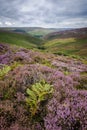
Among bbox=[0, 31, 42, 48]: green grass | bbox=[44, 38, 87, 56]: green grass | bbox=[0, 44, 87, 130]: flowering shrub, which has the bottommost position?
bbox=[44, 38, 87, 56]: green grass

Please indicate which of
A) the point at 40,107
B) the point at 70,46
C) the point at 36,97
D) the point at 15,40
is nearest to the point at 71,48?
the point at 70,46

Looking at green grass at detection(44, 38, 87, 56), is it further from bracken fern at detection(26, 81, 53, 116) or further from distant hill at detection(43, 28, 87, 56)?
bracken fern at detection(26, 81, 53, 116)

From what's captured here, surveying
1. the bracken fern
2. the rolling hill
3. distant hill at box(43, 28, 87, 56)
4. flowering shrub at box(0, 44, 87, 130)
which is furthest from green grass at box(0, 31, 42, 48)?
the bracken fern

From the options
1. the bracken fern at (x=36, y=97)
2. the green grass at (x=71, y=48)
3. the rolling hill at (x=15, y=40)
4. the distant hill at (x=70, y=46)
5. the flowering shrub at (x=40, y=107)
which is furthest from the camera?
the rolling hill at (x=15, y=40)

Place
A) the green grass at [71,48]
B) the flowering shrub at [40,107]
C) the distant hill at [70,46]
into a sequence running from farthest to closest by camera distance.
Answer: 1. the distant hill at [70,46]
2. the green grass at [71,48]
3. the flowering shrub at [40,107]

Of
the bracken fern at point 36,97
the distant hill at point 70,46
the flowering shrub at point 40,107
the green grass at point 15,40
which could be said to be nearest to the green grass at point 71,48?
the distant hill at point 70,46

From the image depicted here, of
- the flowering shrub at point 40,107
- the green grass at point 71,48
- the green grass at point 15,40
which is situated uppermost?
the flowering shrub at point 40,107

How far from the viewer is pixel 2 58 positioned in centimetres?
1238

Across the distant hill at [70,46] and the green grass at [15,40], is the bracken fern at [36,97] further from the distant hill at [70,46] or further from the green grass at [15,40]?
the green grass at [15,40]

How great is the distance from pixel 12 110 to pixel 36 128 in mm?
851

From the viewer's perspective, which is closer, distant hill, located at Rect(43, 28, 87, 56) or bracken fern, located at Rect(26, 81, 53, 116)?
bracken fern, located at Rect(26, 81, 53, 116)

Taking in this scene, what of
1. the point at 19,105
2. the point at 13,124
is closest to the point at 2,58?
the point at 19,105

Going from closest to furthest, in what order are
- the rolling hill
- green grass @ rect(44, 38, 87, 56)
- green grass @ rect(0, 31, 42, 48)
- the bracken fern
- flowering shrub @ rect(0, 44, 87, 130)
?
flowering shrub @ rect(0, 44, 87, 130) < the bracken fern < green grass @ rect(44, 38, 87, 56) < green grass @ rect(0, 31, 42, 48) < the rolling hill

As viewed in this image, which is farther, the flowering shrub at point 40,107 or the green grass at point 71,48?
the green grass at point 71,48
